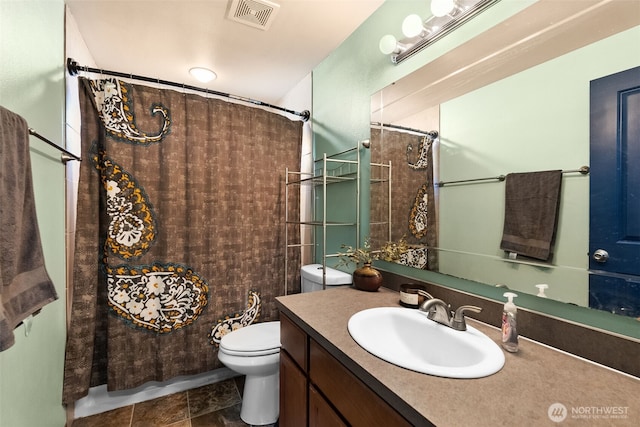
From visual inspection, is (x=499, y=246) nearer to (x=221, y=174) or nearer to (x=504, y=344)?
(x=504, y=344)

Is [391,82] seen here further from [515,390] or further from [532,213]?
[515,390]

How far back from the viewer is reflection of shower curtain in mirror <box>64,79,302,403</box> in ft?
5.12

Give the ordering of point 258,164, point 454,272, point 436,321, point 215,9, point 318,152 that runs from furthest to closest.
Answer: point 318,152 → point 258,164 → point 215,9 → point 454,272 → point 436,321

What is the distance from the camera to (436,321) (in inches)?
37.7

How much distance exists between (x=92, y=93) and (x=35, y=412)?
5.09 feet

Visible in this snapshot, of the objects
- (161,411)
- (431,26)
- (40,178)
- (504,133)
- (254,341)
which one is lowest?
(161,411)

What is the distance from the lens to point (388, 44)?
1.38 metres

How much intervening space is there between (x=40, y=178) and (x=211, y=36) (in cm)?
123

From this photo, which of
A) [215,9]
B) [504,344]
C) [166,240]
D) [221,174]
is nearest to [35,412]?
[166,240]

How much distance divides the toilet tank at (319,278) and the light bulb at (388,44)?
1238 mm

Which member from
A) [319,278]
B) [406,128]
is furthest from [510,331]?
[319,278]

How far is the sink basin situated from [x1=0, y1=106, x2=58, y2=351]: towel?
37.2 inches

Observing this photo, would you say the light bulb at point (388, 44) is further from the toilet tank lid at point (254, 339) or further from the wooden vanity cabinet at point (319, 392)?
the toilet tank lid at point (254, 339)

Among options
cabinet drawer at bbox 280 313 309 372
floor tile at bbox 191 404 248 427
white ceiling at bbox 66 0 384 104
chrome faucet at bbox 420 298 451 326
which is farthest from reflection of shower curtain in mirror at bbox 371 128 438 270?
floor tile at bbox 191 404 248 427
